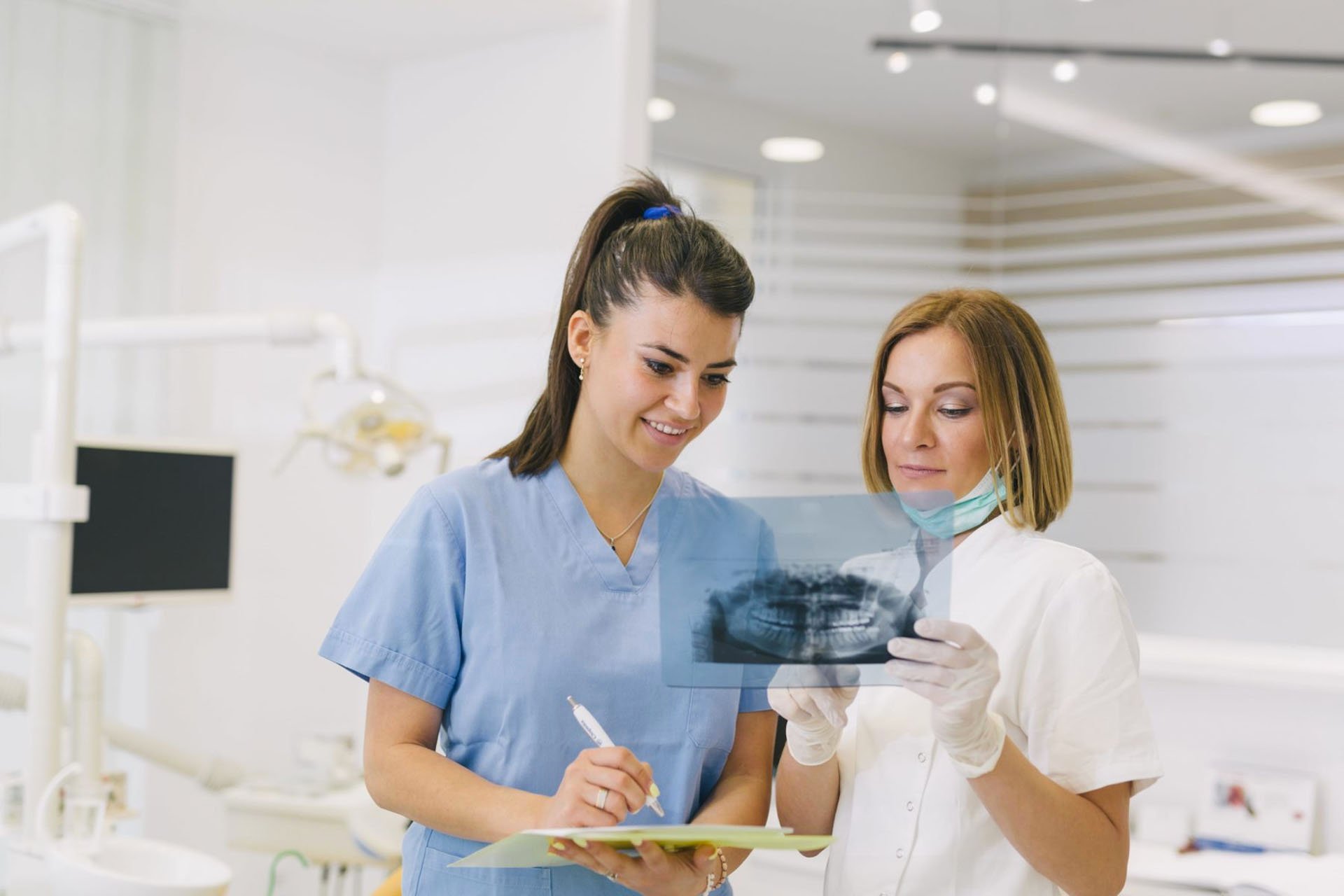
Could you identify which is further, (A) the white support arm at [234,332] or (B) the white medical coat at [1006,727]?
(A) the white support arm at [234,332]

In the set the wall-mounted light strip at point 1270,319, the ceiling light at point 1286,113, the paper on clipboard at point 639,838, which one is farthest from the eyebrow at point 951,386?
the ceiling light at point 1286,113

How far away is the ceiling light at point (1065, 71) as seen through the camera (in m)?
3.08

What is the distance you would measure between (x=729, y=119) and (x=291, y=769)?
6.34 feet

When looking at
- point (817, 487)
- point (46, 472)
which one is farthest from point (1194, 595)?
point (46, 472)

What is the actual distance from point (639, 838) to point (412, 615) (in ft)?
1.19

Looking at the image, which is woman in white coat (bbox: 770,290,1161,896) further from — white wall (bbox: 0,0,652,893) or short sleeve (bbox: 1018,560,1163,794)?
white wall (bbox: 0,0,652,893)

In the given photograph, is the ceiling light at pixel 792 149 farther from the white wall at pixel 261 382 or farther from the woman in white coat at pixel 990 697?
the woman in white coat at pixel 990 697

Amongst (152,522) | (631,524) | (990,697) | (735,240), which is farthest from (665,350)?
(735,240)

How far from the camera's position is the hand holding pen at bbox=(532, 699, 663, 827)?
110 centimetres

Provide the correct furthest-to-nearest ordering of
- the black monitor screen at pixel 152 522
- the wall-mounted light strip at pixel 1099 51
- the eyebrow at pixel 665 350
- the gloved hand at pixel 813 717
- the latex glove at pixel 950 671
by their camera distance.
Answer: the wall-mounted light strip at pixel 1099 51, the black monitor screen at pixel 152 522, the eyebrow at pixel 665 350, the gloved hand at pixel 813 717, the latex glove at pixel 950 671

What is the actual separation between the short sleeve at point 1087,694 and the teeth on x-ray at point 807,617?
0.71 feet

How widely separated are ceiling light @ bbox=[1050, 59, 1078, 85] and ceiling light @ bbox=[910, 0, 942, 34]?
31 cm

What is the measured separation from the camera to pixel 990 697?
1108mm

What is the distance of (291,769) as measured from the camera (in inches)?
119
